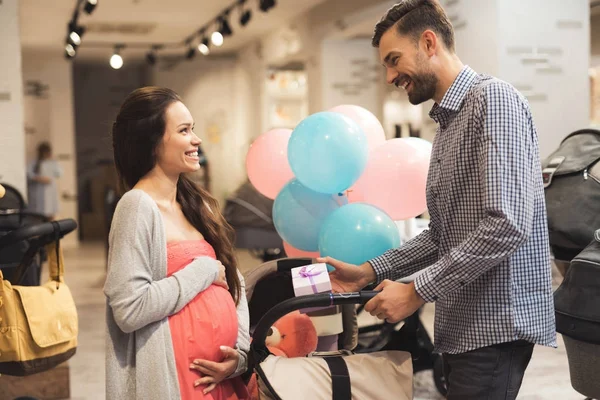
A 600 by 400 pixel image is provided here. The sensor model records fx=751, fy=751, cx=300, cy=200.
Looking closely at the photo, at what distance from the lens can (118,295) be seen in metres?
1.85

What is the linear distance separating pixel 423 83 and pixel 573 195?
1.18 metres

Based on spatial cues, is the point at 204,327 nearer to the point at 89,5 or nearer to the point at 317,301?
the point at 317,301

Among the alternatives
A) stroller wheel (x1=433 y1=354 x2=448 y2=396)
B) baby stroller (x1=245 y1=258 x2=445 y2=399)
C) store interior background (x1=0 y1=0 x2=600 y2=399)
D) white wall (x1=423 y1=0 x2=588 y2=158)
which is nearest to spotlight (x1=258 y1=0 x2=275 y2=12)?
store interior background (x1=0 y1=0 x2=600 y2=399)

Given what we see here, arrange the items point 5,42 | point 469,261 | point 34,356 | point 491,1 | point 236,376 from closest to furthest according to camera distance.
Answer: point 469,261 → point 236,376 → point 34,356 → point 491,1 → point 5,42

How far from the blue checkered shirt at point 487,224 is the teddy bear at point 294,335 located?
2.68 ft

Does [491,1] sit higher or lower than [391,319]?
higher

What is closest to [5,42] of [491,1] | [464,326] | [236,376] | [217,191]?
[491,1]

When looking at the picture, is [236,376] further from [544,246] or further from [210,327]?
[544,246]

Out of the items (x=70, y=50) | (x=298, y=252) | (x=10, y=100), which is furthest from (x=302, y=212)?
(x=70, y=50)

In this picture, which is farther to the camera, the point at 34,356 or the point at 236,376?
the point at 34,356

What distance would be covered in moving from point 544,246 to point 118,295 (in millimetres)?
1045

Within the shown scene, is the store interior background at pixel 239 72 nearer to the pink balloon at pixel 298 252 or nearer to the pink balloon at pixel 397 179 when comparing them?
the pink balloon at pixel 298 252

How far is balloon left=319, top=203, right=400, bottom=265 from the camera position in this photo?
9.52ft

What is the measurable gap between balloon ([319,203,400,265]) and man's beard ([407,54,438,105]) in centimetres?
108
